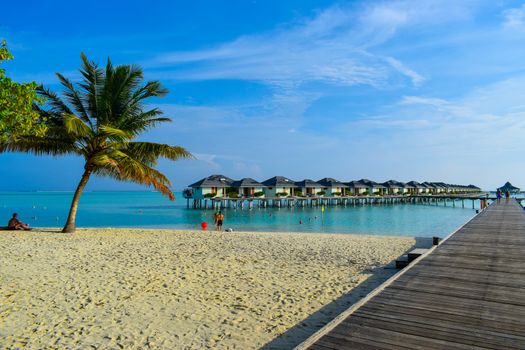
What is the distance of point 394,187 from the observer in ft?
229

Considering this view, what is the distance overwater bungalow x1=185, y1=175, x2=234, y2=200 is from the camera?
157ft

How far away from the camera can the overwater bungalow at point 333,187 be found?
60.1 meters

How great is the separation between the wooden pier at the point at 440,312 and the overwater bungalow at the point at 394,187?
64.7 meters

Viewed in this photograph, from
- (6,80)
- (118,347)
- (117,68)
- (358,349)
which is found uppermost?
(117,68)

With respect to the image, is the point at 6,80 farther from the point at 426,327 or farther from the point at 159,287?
the point at 426,327

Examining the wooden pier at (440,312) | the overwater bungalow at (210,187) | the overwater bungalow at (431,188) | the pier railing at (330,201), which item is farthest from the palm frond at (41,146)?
the overwater bungalow at (431,188)

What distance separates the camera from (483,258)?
7824 millimetres

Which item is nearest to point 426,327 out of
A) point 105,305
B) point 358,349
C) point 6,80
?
point 358,349

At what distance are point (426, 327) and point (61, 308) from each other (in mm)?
5218

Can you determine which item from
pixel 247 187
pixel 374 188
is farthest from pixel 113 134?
pixel 374 188

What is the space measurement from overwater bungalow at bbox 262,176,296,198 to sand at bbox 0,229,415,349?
136 ft

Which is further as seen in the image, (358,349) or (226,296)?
(226,296)

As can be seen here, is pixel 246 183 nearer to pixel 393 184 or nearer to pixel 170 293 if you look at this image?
pixel 393 184

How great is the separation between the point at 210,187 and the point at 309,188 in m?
17.7
